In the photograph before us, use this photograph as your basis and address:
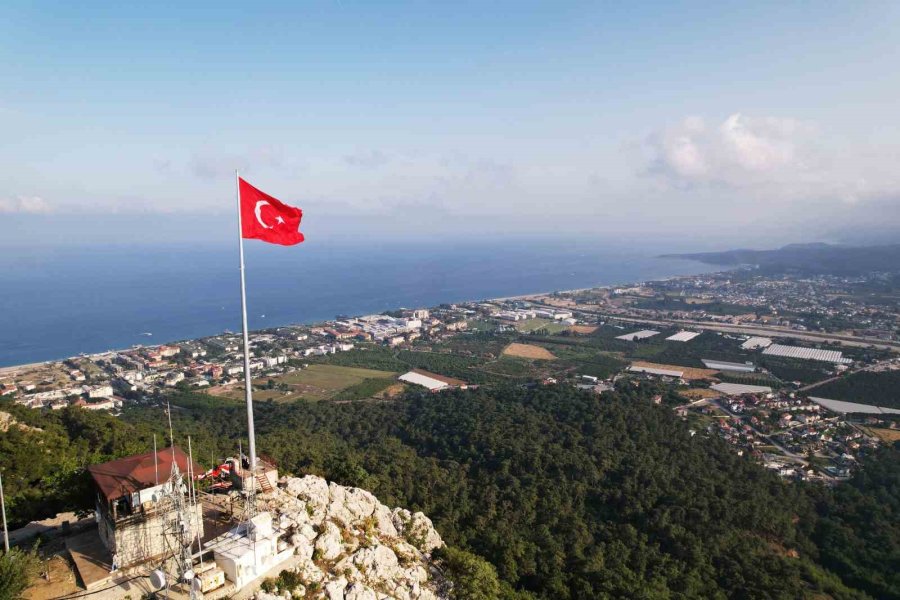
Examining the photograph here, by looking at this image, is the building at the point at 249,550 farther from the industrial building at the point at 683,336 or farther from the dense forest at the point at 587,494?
the industrial building at the point at 683,336

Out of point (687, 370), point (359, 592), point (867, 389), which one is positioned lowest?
point (687, 370)

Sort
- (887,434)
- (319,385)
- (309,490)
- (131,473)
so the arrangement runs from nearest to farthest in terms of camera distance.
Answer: (131,473)
(309,490)
(887,434)
(319,385)

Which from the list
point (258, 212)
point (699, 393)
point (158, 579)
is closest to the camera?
point (158, 579)

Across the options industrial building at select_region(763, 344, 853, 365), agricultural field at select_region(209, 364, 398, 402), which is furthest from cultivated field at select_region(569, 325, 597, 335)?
agricultural field at select_region(209, 364, 398, 402)

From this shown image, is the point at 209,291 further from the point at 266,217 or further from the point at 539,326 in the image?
the point at 266,217

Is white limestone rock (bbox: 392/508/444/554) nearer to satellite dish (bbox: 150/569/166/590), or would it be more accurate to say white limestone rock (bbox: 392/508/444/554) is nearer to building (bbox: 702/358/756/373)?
satellite dish (bbox: 150/569/166/590)

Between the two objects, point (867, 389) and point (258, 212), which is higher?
point (258, 212)

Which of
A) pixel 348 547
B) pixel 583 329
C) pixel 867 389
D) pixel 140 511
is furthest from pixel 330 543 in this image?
pixel 583 329
